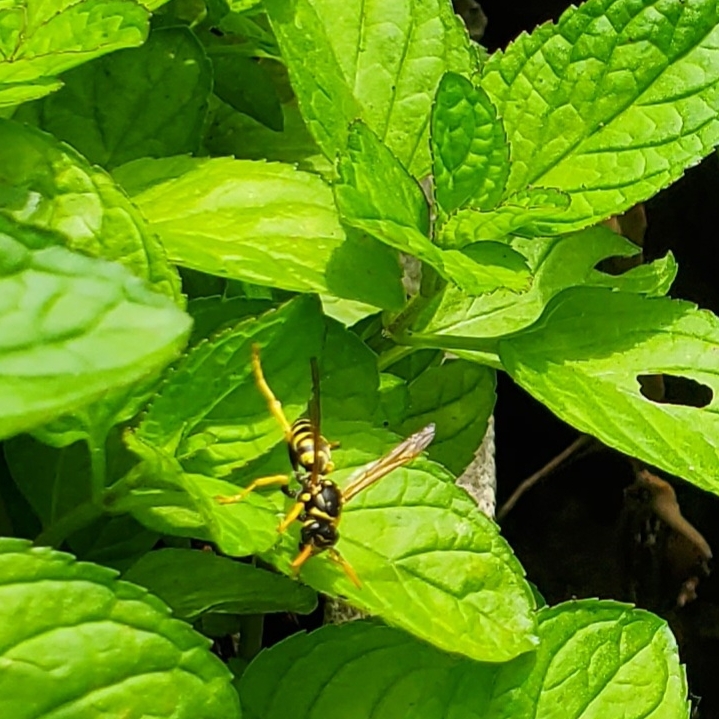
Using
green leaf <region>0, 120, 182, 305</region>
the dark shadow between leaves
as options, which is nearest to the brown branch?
the dark shadow between leaves

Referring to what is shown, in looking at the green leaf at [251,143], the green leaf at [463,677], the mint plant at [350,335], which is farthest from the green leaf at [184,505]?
the green leaf at [251,143]

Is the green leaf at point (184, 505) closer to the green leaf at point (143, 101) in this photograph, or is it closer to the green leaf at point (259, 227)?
the green leaf at point (259, 227)

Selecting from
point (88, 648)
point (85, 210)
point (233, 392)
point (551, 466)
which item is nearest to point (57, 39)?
point (85, 210)

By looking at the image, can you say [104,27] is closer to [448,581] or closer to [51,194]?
[51,194]

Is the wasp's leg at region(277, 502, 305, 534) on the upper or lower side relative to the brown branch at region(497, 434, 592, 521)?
upper

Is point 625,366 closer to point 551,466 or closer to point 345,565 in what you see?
point 345,565

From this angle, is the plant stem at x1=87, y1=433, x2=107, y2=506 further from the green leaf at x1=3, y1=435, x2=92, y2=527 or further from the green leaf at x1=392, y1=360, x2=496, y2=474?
the green leaf at x1=392, y1=360, x2=496, y2=474

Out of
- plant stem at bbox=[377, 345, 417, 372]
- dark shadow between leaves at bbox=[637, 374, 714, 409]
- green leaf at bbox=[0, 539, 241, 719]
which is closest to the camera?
green leaf at bbox=[0, 539, 241, 719]
